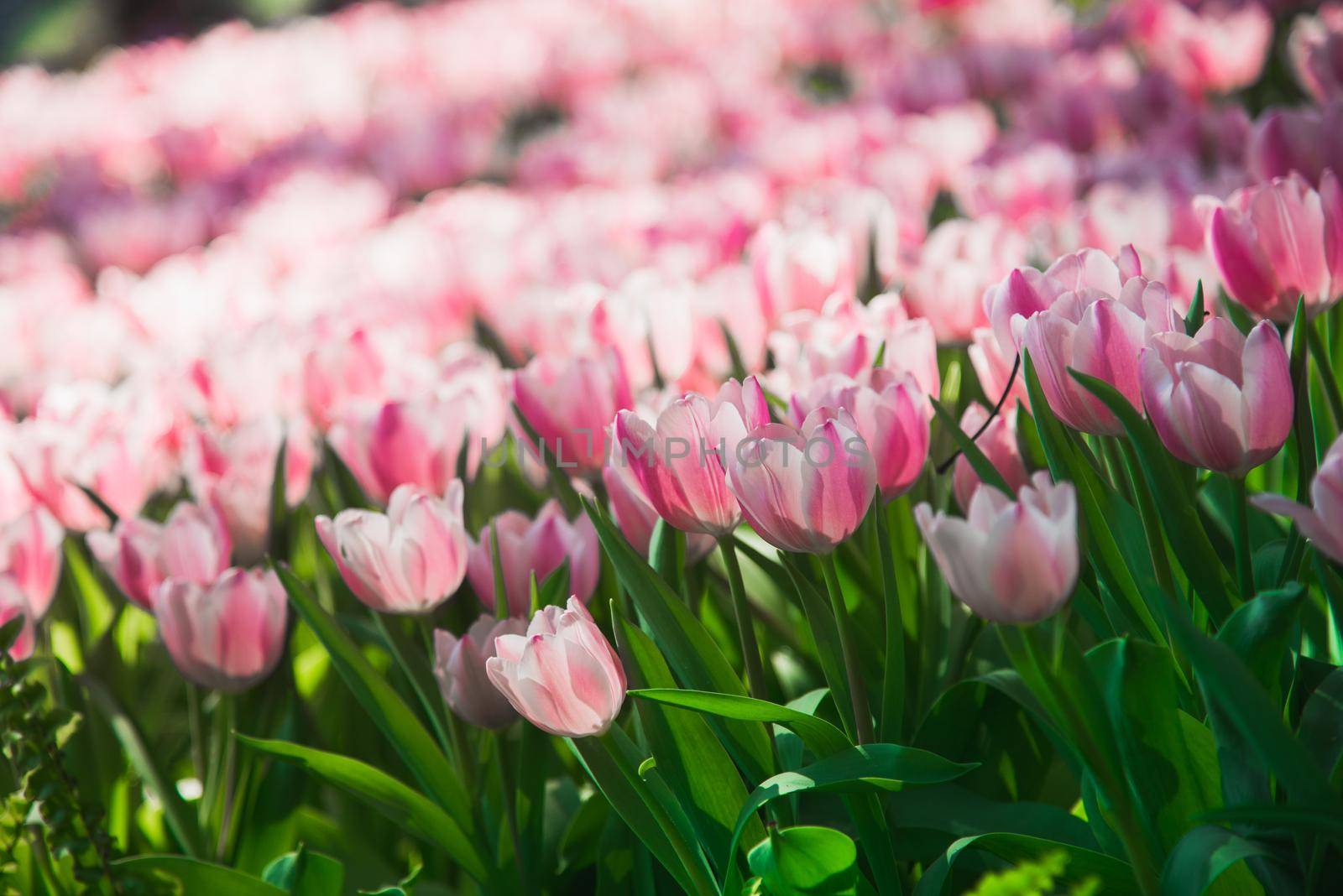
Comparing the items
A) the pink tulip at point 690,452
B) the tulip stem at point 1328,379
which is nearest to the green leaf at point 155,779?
the pink tulip at point 690,452

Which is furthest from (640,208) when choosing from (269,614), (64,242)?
(64,242)

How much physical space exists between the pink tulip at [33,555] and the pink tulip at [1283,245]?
107 cm

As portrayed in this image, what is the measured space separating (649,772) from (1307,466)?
53cm

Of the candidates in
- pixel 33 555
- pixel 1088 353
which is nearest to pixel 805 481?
pixel 1088 353

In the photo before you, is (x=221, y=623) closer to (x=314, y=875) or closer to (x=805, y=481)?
(x=314, y=875)

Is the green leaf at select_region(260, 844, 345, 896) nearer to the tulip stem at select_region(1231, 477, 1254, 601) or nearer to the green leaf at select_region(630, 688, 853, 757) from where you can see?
the green leaf at select_region(630, 688, 853, 757)

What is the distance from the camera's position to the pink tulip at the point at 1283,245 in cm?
91

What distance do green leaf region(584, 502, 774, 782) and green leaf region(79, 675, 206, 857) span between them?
51cm

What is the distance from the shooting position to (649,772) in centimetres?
80

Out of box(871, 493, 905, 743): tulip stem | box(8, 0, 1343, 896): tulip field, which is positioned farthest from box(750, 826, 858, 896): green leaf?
box(871, 493, 905, 743): tulip stem

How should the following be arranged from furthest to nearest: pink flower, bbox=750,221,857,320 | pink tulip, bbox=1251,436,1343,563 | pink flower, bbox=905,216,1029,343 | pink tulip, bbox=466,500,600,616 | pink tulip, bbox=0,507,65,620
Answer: pink flower, bbox=750,221,857,320, pink flower, bbox=905,216,1029,343, pink tulip, bbox=0,507,65,620, pink tulip, bbox=466,500,600,616, pink tulip, bbox=1251,436,1343,563

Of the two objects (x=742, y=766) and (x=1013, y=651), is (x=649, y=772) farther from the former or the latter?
(x=1013, y=651)

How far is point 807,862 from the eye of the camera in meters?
0.73

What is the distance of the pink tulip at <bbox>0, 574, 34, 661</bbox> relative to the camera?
1.00 metres
